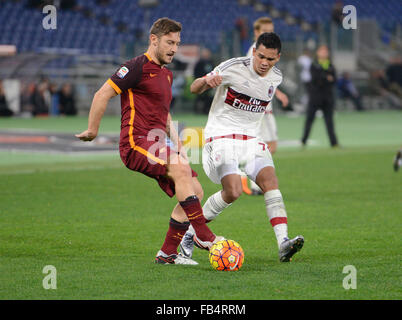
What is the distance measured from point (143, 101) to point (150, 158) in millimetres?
516

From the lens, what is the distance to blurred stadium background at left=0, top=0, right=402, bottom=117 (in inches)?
1254

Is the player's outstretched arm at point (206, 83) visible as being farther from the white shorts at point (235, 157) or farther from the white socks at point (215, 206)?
the white socks at point (215, 206)

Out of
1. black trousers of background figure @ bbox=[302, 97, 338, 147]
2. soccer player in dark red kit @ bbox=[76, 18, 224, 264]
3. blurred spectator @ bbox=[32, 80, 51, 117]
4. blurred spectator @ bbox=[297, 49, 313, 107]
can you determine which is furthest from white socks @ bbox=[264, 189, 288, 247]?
blurred spectator @ bbox=[297, 49, 313, 107]

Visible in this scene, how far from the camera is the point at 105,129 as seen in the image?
24.9 m

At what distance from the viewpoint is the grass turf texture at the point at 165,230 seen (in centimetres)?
596

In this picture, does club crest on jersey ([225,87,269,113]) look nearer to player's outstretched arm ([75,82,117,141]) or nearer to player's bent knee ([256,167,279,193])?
player's bent knee ([256,167,279,193])

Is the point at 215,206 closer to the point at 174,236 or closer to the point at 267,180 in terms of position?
the point at 267,180

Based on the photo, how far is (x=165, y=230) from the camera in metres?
8.91

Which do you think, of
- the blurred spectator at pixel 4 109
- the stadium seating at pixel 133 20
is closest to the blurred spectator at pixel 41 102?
the blurred spectator at pixel 4 109

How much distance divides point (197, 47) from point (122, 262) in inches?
1184

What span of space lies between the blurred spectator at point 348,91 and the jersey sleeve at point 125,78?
3063 centimetres

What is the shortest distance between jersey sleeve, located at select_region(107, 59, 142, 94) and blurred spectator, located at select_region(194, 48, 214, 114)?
78.2 feet
